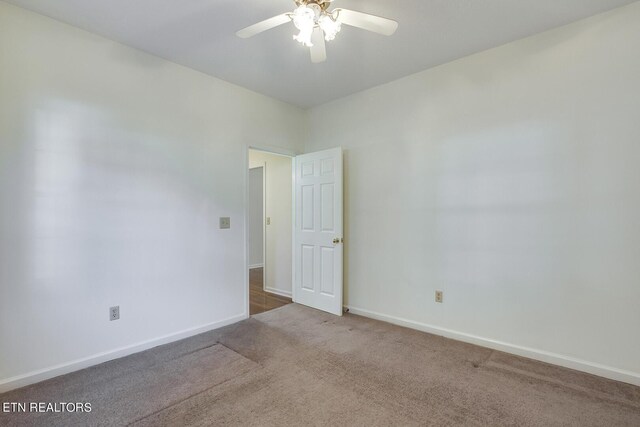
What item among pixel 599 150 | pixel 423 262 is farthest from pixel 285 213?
pixel 599 150

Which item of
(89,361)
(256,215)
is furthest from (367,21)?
(256,215)

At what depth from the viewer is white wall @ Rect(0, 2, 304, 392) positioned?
6.73 feet

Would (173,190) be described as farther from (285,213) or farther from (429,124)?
(429,124)

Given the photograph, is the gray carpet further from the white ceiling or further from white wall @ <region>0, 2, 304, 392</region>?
the white ceiling

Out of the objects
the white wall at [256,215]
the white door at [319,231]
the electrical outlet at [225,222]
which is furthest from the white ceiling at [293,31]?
the white wall at [256,215]

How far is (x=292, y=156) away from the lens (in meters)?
3.98

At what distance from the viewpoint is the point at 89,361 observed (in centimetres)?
231

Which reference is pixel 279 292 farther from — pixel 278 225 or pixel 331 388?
pixel 331 388

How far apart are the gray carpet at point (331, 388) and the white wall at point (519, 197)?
34cm

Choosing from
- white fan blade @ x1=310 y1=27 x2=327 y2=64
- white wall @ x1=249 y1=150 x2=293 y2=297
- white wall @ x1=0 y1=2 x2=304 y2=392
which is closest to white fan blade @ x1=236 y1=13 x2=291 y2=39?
white fan blade @ x1=310 y1=27 x2=327 y2=64

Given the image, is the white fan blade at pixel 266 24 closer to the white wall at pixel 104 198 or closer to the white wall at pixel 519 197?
the white wall at pixel 104 198

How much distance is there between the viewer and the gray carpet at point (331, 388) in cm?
174

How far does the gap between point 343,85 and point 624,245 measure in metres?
2.79

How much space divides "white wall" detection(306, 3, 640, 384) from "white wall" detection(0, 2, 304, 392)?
1.75 m
